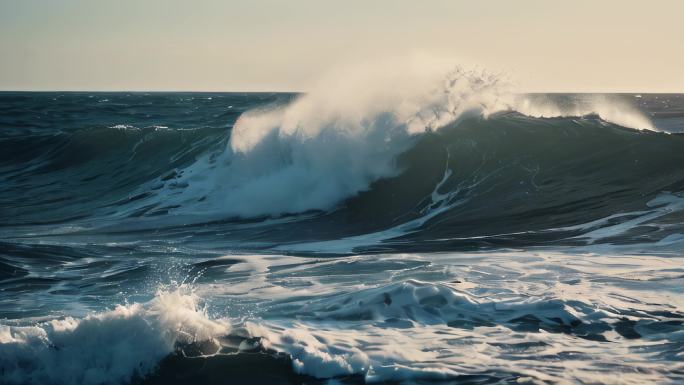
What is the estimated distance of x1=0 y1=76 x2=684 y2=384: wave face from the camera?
21.2ft

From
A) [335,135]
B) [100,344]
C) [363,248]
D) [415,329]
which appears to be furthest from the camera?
[335,135]

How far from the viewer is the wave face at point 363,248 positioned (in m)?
6.46

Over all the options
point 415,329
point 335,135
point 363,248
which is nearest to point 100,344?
point 415,329

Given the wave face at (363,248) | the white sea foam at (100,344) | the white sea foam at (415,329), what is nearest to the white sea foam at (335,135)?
the wave face at (363,248)

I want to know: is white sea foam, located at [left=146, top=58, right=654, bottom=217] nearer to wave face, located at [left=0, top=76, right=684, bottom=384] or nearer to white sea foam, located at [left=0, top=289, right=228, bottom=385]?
wave face, located at [left=0, top=76, right=684, bottom=384]

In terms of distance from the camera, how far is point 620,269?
9.11 metres

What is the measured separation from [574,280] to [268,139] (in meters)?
11.1

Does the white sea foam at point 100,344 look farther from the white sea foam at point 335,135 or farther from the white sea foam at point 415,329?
the white sea foam at point 335,135

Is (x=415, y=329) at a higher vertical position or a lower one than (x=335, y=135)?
lower

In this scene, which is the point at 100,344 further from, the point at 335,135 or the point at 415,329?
the point at 335,135

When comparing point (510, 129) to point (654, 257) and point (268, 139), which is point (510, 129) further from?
point (654, 257)

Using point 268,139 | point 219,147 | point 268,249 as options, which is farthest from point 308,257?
point 219,147

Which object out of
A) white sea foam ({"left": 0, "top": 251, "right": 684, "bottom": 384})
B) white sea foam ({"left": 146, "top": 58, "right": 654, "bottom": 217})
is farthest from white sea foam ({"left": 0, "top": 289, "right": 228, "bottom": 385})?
white sea foam ({"left": 146, "top": 58, "right": 654, "bottom": 217})

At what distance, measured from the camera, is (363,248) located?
11.9m
